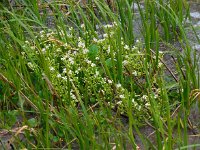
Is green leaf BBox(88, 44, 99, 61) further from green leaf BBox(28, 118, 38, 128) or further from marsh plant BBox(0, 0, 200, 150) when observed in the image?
green leaf BBox(28, 118, 38, 128)

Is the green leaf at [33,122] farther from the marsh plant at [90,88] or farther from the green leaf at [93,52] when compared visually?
the green leaf at [93,52]

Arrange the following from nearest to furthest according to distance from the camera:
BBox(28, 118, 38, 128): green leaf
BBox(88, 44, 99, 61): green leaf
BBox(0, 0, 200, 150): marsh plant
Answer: BBox(0, 0, 200, 150): marsh plant → BBox(28, 118, 38, 128): green leaf → BBox(88, 44, 99, 61): green leaf

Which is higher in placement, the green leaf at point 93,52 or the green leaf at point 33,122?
the green leaf at point 93,52

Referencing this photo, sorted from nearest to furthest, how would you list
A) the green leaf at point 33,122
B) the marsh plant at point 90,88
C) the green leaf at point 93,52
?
the marsh plant at point 90,88 → the green leaf at point 33,122 → the green leaf at point 93,52

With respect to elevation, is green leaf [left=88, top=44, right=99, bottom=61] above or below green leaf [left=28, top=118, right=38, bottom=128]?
above

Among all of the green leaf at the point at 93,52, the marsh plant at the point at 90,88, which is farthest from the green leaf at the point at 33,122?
the green leaf at the point at 93,52

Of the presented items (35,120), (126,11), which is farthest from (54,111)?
(126,11)

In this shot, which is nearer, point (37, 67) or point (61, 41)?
point (37, 67)

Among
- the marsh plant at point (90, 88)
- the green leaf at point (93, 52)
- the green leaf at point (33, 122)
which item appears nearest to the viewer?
the marsh plant at point (90, 88)

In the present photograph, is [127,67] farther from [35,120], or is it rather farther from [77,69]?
[35,120]

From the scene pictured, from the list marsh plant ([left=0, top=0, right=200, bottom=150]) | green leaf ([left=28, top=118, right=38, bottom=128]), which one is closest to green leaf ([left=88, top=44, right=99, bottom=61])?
marsh plant ([left=0, top=0, right=200, bottom=150])

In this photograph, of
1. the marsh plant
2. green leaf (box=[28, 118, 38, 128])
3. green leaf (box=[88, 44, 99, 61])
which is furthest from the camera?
green leaf (box=[88, 44, 99, 61])
